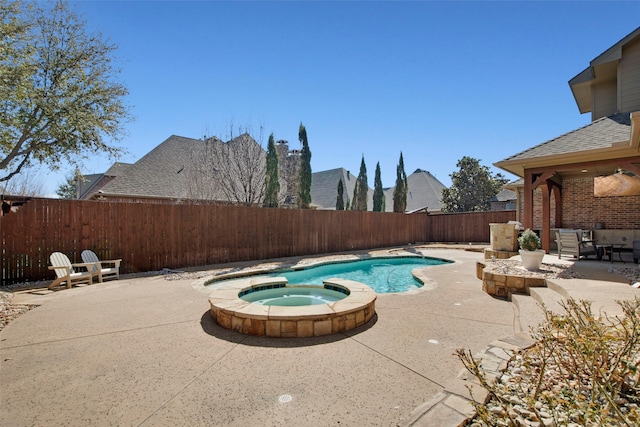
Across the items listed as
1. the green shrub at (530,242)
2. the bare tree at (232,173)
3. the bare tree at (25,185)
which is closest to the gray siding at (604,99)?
the green shrub at (530,242)

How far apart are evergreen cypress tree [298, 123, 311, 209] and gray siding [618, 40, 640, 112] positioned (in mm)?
11973

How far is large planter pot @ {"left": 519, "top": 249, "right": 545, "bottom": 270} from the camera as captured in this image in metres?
6.20

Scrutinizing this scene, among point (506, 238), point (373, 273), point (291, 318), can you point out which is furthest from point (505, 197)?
point (291, 318)

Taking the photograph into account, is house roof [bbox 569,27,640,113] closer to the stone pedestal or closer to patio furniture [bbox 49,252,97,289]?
the stone pedestal

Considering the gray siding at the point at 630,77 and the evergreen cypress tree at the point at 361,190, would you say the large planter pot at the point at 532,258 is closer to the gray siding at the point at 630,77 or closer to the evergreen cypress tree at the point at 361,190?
the gray siding at the point at 630,77

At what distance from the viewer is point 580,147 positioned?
7.41 m

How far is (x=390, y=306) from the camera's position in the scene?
4.87 metres

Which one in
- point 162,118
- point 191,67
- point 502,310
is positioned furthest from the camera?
point 162,118

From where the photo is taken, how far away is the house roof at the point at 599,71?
28.9 ft

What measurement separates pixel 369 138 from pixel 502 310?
13.9m

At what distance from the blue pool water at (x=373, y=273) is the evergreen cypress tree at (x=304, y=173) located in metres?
5.53

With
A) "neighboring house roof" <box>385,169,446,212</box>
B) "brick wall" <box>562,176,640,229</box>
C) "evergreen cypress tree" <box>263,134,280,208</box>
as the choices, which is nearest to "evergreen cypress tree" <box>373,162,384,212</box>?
"neighboring house roof" <box>385,169,446,212</box>

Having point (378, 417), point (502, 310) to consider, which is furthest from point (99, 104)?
point (502, 310)

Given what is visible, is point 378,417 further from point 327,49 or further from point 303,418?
point 327,49
